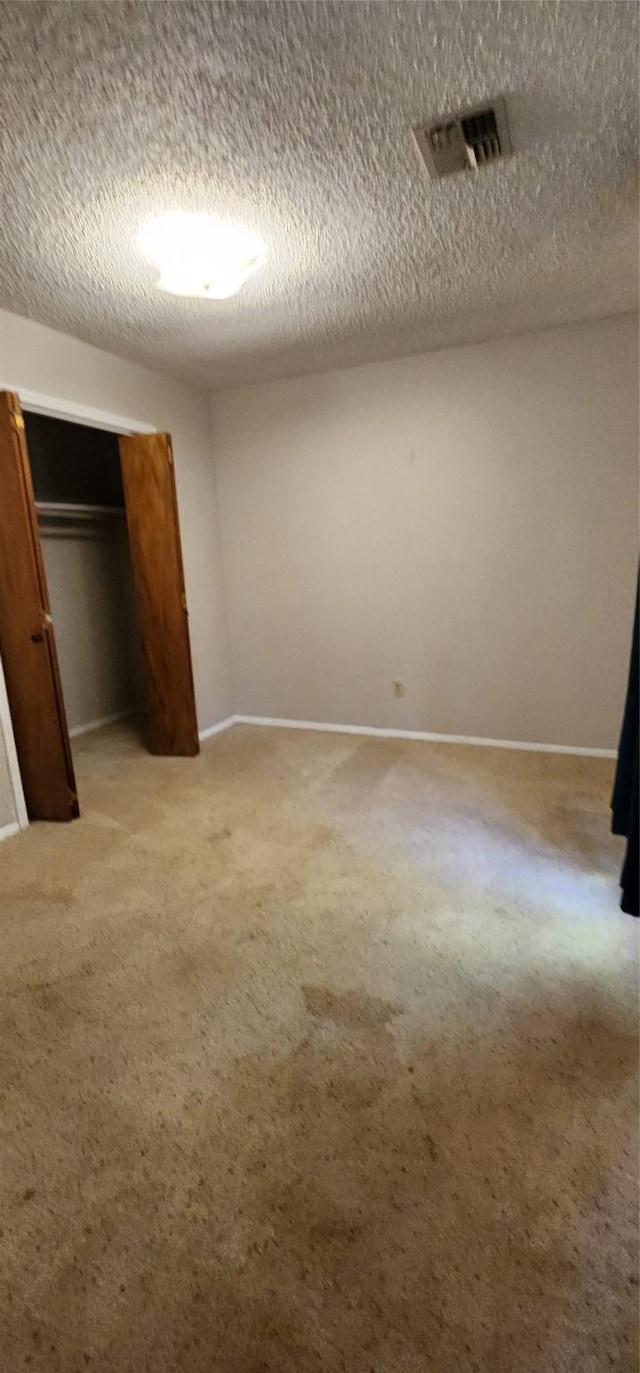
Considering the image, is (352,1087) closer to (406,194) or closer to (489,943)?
(489,943)

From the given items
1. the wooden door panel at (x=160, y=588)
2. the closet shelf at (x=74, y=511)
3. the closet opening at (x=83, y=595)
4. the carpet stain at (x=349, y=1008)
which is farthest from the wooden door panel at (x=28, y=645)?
the carpet stain at (x=349, y=1008)

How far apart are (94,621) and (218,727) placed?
1403 mm

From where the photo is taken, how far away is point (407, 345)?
344 centimetres

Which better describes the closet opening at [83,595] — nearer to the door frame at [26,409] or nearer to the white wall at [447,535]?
the door frame at [26,409]

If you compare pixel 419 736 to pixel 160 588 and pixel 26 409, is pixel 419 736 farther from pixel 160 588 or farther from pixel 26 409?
pixel 26 409

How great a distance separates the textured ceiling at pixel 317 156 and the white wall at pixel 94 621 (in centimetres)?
195

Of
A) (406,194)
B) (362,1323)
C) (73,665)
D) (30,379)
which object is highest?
(406,194)

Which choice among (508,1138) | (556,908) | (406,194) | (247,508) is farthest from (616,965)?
(247,508)

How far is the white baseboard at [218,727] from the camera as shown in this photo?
4.30 metres

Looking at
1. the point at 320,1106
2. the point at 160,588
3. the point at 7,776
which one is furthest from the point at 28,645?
the point at 320,1106

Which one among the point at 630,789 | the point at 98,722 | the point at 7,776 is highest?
the point at 630,789

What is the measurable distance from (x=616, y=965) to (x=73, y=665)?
13.5 feet

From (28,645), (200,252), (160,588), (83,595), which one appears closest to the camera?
(200,252)

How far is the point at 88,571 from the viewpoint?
4715mm
